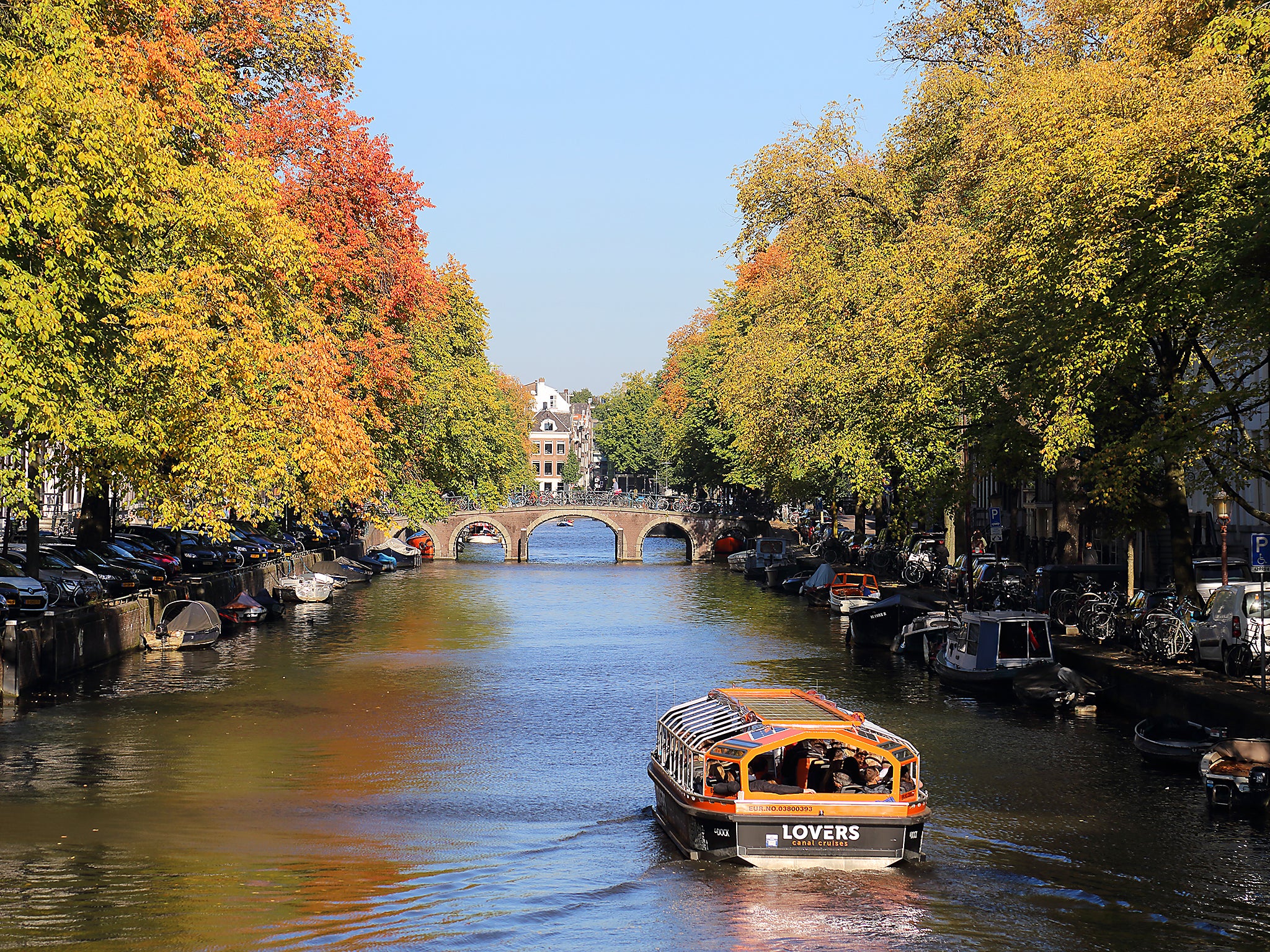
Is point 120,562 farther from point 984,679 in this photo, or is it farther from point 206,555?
point 984,679

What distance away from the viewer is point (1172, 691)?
3130 cm

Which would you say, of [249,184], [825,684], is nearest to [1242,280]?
[825,684]

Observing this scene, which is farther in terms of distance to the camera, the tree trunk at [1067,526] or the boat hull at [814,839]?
the tree trunk at [1067,526]

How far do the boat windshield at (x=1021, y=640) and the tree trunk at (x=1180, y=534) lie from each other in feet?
12.0

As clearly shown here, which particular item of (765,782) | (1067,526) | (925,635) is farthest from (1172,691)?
(1067,526)

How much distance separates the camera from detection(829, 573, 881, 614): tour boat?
61531mm

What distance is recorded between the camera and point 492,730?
3431cm

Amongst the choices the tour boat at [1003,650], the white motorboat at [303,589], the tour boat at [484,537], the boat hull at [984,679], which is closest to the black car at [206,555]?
the white motorboat at [303,589]

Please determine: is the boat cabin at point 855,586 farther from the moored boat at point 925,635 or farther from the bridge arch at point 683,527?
the bridge arch at point 683,527

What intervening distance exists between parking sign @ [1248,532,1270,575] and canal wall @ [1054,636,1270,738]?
252cm

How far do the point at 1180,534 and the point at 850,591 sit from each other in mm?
27856

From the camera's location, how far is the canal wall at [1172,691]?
27.6 metres

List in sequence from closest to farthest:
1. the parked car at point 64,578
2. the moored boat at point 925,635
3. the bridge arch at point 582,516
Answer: the parked car at point 64,578 < the moored boat at point 925,635 < the bridge arch at point 582,516

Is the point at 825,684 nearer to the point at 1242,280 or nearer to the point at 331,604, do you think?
the point at 1242,280
